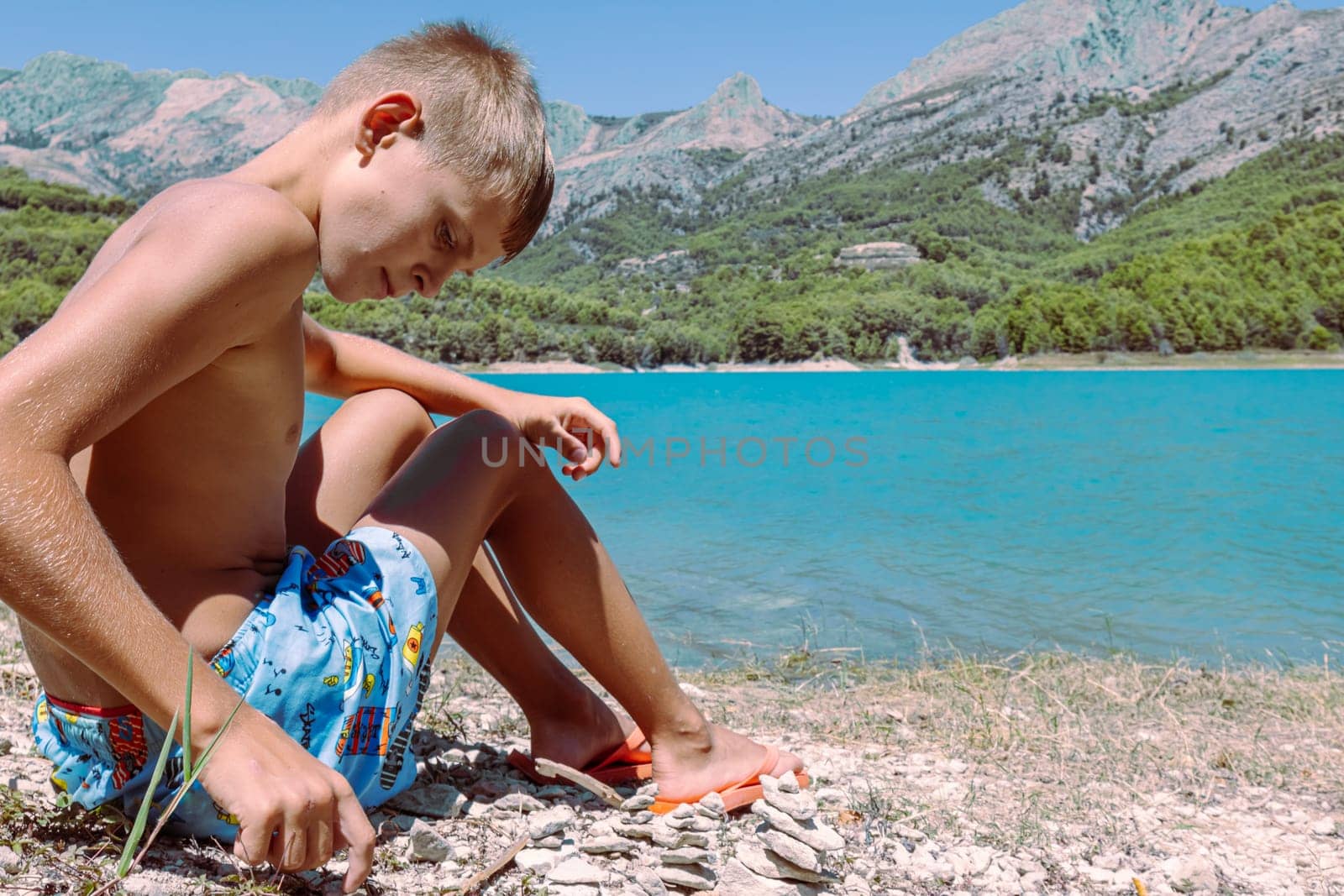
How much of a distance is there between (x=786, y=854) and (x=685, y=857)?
0.56 ft

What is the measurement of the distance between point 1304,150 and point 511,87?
389ft

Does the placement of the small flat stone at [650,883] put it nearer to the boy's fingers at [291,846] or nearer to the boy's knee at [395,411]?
the boy's fingers at [291,846]

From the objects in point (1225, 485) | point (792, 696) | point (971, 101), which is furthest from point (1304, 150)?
point (792, 696)

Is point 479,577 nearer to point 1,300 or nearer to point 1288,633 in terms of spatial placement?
point 1288,633

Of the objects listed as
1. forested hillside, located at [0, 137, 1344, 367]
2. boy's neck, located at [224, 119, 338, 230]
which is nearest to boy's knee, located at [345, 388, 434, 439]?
boy's neck, located at [224, 119, 338, 230]

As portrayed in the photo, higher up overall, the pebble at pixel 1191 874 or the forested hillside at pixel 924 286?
the forested hillside at pixel 924 286

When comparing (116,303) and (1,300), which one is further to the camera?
(1,300)

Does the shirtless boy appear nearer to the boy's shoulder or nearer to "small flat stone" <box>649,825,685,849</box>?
the boy's shoulder

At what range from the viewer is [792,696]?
381 centimetres

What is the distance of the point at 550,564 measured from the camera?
1889 millimetres

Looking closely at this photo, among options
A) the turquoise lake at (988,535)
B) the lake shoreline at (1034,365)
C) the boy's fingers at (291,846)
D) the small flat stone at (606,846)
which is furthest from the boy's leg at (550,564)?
the lake shoreline at (1034,365)

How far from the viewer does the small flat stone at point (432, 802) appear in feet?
6.15

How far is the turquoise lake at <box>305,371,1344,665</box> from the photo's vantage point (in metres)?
6.47

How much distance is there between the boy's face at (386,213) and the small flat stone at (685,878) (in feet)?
3.45
